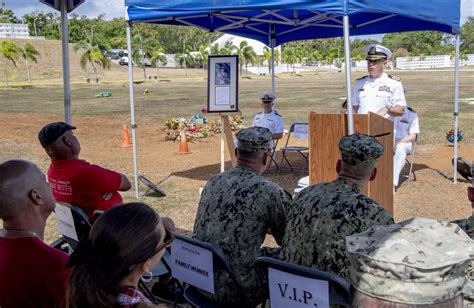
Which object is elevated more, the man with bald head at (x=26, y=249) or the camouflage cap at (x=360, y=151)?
the camouflage cap at (x=360, y=151)

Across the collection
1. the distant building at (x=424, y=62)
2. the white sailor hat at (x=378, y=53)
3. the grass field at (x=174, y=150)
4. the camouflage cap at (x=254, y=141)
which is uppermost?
the distant building at (x=424, y=62)

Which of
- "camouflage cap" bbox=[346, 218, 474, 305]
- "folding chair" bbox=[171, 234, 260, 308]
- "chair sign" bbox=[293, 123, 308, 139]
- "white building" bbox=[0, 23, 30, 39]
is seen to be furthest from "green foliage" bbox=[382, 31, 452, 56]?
"camouflage cap" bbox=[346, 218, 474, 305]

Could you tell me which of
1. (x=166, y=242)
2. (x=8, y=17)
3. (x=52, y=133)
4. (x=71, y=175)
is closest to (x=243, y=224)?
(x=166, y=242)

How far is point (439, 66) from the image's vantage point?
9562 cm

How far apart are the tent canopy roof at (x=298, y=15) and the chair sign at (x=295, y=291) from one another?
290 cm

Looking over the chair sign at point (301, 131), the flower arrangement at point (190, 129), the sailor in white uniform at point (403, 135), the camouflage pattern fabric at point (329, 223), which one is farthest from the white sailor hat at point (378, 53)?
the flower arrangement at point (190, 129)

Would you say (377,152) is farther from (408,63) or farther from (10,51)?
(408,63)

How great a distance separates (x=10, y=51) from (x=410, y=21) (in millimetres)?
56144

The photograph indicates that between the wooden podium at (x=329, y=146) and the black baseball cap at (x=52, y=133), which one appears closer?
the black baseball cap at (x=52, y=133)

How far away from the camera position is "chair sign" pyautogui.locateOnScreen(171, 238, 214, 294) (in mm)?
2945

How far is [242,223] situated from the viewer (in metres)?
2.98

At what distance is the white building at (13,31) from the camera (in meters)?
84.4

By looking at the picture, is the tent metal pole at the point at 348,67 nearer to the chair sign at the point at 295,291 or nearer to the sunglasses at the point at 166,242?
the chair sign at the point at 295,291

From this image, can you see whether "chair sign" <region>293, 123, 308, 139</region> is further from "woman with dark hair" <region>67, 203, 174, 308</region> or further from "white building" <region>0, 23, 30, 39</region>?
"white building" <region>0, 23, 30, 39</region>
